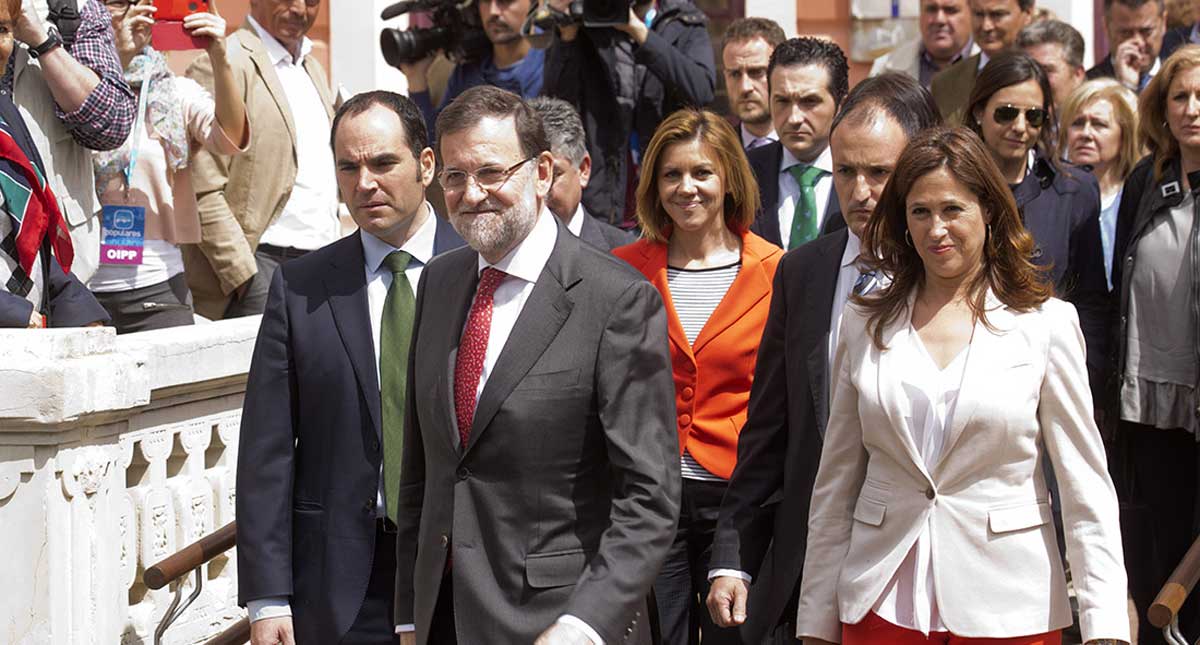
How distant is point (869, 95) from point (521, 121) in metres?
1.04

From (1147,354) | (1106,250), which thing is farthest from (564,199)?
(1106,250)

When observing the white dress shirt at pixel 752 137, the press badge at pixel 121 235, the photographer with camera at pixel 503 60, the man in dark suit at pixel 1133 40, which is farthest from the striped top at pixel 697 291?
the man in dark suit at pixel 1133 40

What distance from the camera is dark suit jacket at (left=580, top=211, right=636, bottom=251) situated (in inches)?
226

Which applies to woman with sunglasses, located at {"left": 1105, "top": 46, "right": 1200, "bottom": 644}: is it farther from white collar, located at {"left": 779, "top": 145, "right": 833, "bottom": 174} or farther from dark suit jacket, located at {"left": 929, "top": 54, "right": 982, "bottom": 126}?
dark suit jacket, located at {"left": 929, "top": 54, "right": 982, "bottom": 126}

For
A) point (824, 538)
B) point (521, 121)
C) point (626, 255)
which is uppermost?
point (521, 121)

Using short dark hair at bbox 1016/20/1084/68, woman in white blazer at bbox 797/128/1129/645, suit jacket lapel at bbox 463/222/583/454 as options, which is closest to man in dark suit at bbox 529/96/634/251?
suit jacket lapel at bbox 463/222/583/454

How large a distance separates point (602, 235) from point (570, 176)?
0.22m

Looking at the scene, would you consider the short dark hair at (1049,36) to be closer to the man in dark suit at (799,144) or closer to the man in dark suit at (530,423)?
the man in dark suit at (799,144)

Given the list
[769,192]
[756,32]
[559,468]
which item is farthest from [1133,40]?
[559,468]

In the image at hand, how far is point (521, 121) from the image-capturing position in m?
3.90

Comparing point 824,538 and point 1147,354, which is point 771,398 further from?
point 1147,354

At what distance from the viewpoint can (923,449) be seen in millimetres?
3676

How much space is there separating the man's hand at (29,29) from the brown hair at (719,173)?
1905 mm

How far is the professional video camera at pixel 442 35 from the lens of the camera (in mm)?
7879
